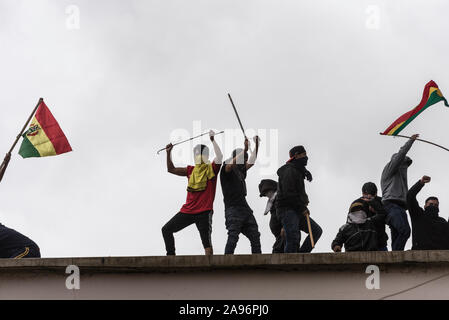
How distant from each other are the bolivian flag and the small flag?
15.5 ft

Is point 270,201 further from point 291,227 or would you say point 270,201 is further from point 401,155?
point 401,155

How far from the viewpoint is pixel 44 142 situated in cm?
1336

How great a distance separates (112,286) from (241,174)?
2395 millimetres

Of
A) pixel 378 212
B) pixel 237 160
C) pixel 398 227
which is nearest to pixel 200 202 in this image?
pixel 237 160

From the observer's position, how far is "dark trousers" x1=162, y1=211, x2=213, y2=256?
11.8 m

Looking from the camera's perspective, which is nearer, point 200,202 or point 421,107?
point 200,202

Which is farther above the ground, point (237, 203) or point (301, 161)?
point (301, 161)

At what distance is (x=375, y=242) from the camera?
1125cm

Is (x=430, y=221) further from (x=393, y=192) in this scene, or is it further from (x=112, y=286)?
(x=112, y=286)

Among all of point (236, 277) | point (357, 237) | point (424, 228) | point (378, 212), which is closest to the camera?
point (236, 277)

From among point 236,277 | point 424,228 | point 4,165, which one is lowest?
point 236,277

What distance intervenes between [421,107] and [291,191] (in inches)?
104
